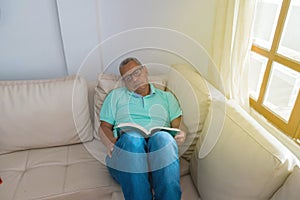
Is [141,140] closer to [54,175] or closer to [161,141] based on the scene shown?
[161,141]

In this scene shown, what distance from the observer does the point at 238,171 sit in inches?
35.0

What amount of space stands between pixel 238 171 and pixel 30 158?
1.19 m

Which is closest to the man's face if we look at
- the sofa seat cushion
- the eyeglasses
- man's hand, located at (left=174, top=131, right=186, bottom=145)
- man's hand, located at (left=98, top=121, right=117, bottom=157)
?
the eyeglasses


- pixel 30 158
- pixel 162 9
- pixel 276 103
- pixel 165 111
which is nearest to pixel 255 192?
pixel 165 111

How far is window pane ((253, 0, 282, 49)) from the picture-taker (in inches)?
54.2

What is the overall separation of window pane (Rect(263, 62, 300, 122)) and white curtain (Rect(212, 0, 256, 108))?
0.53 ft

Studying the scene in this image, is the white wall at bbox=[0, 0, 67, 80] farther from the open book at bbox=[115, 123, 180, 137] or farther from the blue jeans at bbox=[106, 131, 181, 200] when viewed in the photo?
the blue jeans at bbox=[106, 131, 181, 200]

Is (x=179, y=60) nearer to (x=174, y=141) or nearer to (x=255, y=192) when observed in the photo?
(x=174, y=141)

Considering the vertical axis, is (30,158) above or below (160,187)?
below

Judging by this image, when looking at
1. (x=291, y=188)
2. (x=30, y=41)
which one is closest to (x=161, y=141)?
(x=291, y=188)

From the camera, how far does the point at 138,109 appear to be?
4.47 ft

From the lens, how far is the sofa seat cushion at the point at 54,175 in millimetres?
1153

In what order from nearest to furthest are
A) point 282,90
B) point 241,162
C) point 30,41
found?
point 241,162, point 282,90, point 30,41

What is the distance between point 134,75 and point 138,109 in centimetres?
21
